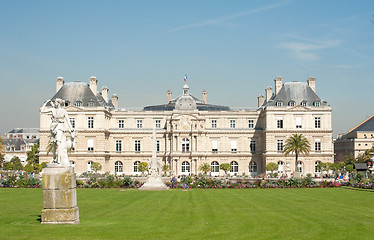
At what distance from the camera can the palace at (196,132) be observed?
8450 cm

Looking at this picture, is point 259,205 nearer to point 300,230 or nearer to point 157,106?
point 300,230

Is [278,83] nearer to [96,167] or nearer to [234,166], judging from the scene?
[234,166]

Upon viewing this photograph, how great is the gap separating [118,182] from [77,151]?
3680 centimetres

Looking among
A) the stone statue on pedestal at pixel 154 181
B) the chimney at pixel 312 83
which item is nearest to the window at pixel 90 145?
the stone statue on pedestal at pixel 154 181

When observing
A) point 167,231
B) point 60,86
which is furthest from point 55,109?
point 60,86

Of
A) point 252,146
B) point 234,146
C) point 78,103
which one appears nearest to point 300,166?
point 252,146

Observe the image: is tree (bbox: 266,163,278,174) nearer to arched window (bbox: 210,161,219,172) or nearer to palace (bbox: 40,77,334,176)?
palace (bbox: 40,77,334,176)

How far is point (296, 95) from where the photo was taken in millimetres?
86688

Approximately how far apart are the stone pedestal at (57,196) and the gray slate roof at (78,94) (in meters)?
68.6

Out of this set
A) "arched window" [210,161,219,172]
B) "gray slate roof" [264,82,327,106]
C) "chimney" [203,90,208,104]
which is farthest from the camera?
"chimney" [203,90,208,104]

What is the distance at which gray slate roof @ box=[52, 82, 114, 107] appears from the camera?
86.9 meters

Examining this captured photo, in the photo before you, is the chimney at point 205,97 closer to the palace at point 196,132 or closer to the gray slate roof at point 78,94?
the palace at point 196,132

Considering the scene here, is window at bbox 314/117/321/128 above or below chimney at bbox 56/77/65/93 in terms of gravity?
below

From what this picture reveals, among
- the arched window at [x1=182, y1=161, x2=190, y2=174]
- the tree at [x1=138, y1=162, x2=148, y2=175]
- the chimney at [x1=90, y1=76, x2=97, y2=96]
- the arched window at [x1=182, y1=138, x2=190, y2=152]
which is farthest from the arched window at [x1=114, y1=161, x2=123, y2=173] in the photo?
the chimney at [x1=90, y1=76, x2=97, y2=96]
